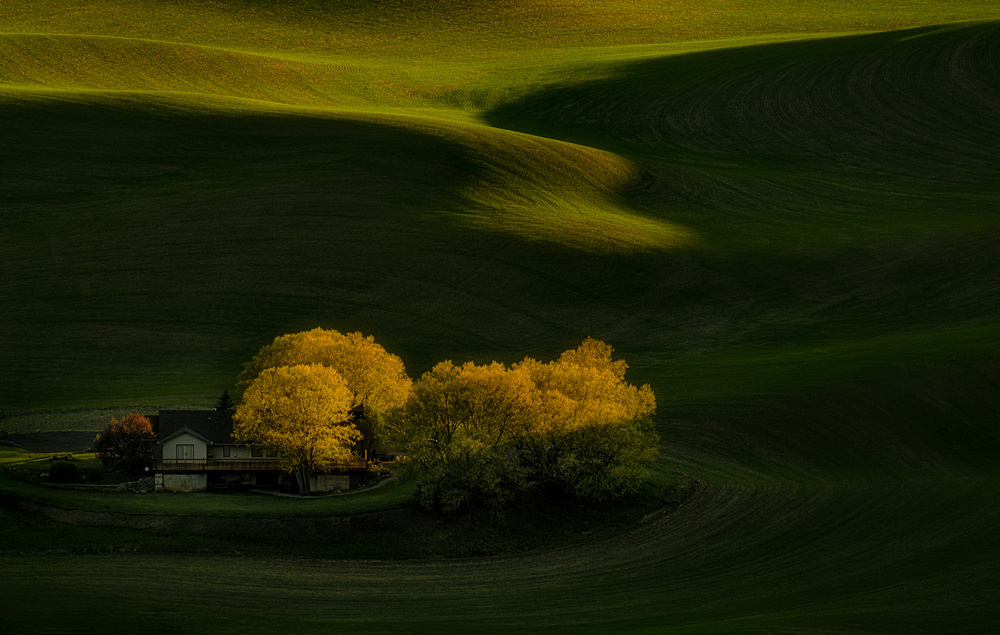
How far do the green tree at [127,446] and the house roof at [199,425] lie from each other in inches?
27.6

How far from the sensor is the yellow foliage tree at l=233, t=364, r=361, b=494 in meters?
52.2

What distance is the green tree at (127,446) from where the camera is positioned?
5475 centimetres

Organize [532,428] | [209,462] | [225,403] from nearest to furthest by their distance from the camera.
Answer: [532,428] < [209,462] < [225,403]

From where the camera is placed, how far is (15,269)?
83375mm

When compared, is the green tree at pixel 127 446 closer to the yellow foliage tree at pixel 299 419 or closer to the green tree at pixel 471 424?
the yellow foliage tree at pixel 299 419

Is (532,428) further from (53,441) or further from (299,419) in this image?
(53,441)

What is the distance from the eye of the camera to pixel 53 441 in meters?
59.8

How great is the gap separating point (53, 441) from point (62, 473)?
309 inches

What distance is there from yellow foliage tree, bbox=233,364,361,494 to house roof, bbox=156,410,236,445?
1853mm

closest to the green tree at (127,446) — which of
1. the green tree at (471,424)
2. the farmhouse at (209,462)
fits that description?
the farmhouse at (209,462)

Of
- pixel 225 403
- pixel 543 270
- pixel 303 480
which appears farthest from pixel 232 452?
pixel 543 270

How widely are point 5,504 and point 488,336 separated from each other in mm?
34142

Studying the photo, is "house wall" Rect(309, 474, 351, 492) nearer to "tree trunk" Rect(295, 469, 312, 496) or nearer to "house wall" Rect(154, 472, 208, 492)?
"tree trunk" Rect(295, 469, 312, 496)

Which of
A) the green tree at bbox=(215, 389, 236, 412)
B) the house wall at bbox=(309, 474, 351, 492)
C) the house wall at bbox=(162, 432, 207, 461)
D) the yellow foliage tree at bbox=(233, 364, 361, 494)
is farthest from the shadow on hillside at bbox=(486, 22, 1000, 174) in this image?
the house wall at bbox=(162, 432, 207, 461)
